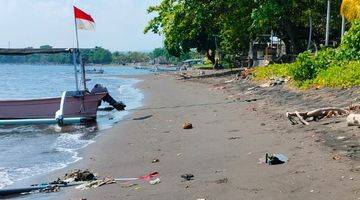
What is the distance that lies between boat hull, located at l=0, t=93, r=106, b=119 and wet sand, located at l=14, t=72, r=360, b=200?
117 inches

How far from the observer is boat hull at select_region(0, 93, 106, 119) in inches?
813

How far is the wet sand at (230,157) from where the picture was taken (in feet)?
24.2

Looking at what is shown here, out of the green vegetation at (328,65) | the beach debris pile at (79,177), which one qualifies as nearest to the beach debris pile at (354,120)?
the beach debris pile at (79,177)

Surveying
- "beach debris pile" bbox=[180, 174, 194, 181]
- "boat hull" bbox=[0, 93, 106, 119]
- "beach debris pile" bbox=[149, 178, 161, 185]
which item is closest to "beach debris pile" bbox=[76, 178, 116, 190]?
"beach debris pile" bbox=[149, 178, 161, 185]

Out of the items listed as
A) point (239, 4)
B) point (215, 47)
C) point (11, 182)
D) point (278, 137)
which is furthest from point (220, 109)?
point (215, 47)

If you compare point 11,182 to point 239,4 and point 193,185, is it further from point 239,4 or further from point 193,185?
point 239,4

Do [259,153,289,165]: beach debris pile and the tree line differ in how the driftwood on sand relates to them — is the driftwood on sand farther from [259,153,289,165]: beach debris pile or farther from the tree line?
the tree line

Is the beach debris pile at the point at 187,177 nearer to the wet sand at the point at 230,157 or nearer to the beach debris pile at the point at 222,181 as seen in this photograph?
the wet sand at the point at 230,157

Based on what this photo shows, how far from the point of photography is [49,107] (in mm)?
21328

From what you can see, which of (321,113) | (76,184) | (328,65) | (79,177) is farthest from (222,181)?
(328,65)

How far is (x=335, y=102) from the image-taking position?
1549 centimetres

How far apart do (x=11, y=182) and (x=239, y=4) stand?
28.6 m

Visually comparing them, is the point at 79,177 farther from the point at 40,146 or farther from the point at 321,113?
the point at 321,113

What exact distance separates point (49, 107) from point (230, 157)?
42.4 feet
